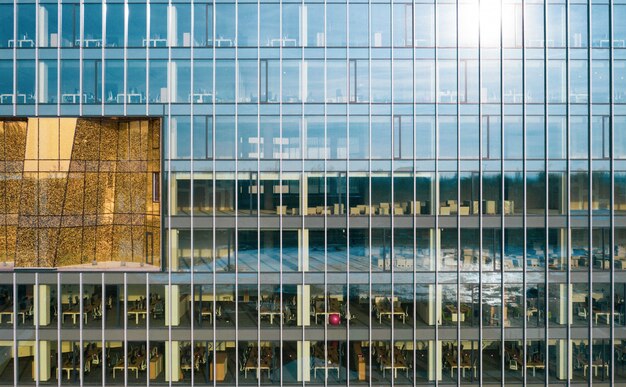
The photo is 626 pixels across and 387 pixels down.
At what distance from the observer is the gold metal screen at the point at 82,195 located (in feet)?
82.2

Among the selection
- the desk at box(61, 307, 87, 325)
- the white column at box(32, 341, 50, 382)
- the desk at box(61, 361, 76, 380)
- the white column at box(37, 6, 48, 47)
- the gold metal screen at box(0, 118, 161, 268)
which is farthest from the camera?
the gold metal screen at box(0, 118, 161, 268)

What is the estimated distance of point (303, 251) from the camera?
24.8 metres

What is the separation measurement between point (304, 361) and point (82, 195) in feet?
44.9

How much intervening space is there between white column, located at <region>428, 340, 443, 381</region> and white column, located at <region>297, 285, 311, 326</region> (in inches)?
242

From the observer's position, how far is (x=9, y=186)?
25406 millimetres

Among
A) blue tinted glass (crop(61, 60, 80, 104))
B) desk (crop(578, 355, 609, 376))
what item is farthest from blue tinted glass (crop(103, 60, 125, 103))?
desk (crop(578, 355, 609, 376))

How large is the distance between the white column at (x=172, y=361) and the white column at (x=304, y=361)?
5.91m

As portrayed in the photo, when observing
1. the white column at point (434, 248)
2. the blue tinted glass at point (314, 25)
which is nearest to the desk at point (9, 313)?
the blue tinted glass at point (314, 25)

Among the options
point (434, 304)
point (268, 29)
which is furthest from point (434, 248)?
point (268, 29)

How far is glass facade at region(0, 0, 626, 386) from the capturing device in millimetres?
24703

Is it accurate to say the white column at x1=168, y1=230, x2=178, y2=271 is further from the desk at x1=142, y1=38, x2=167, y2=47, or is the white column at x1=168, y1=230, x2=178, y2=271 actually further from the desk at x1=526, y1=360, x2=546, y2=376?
the desk at x1=526, y1=360, x2=546, y2=376

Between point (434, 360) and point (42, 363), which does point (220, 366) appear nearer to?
point (42, 363)

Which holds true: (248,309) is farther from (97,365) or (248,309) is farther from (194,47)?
(194,47)

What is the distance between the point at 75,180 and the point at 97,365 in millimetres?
9141
